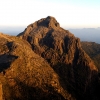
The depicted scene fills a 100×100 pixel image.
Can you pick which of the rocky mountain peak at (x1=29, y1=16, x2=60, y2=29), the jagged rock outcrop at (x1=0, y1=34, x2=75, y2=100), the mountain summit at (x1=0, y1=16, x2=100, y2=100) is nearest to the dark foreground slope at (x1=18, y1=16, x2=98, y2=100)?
the mountain summit at (x1=0, y1=16, x2=100, y2=100)

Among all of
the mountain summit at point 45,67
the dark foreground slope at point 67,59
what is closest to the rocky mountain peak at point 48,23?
the mountain summit at point 45,67

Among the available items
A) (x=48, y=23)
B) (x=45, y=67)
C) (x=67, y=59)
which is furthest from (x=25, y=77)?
(x=48, y=23)

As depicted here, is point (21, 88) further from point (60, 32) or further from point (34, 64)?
point (60, 32)

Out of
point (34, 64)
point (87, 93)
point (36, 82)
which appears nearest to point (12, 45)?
point (34, 64)

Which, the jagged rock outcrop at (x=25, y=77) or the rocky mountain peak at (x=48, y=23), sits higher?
the rocky mountain peak at (x=48, y=23)

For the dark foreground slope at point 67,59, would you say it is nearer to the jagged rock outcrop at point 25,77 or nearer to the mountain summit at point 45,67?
the mountain summit at point 45,67

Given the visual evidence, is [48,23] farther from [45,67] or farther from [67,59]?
[45,67]

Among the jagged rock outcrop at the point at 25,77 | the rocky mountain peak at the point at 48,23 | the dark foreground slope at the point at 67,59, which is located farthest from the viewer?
the rocky mountain peak at the point at 48,23

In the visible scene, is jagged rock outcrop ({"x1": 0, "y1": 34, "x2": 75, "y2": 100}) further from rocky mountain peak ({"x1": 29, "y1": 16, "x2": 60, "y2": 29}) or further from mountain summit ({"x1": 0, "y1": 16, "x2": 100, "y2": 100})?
rocky mountain peak ({"x1": 29, "y1": 16, "x2": 60, "y2": 29})
